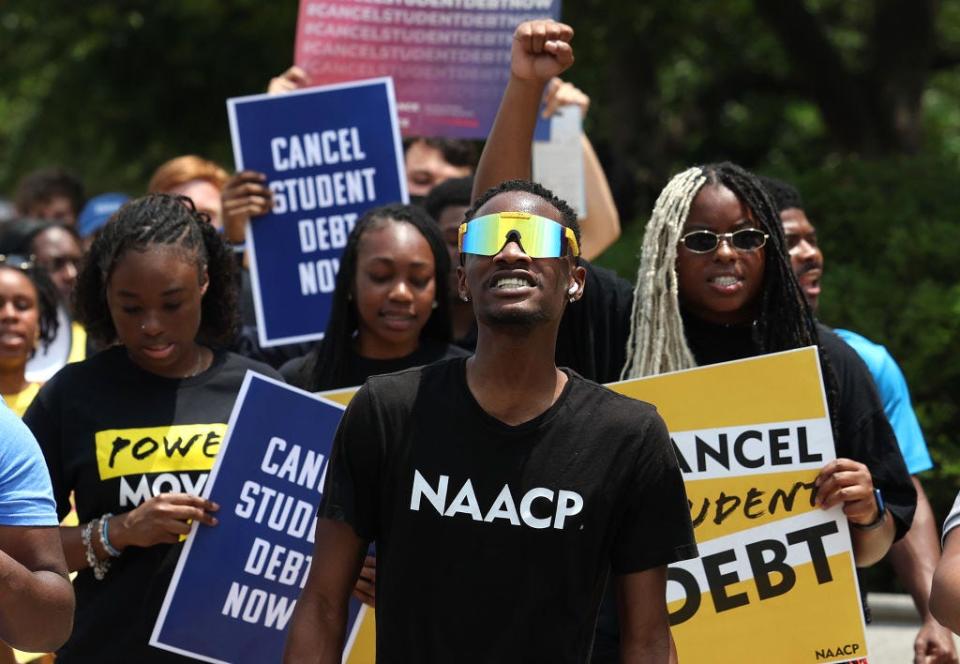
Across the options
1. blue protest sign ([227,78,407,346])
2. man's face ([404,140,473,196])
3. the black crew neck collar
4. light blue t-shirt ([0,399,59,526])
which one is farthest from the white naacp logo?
man's face ([404,140,473,196])

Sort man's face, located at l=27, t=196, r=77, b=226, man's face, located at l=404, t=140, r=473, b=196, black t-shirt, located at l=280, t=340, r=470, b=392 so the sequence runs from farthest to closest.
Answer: man's face, located at l=27, t=196, r=77, b=226
man's face, located at l=404, t=140, r=473, b=196
black t-shirt, located at l=280, t=340, r=470, b=392

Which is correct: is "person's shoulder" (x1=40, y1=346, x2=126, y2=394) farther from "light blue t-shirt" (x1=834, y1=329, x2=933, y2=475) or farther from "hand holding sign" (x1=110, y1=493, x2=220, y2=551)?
"light blue t-shirt" (x1=834, y1=329, x2=933, y2=475)

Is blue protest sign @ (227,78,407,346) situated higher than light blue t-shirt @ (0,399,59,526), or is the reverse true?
blue protest sign @ (227,78,407,346)

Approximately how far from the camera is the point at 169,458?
386cm

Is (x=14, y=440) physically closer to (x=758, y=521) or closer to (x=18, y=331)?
(x=758, y=521)

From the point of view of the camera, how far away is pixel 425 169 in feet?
20.4

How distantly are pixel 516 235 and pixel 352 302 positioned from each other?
168cm

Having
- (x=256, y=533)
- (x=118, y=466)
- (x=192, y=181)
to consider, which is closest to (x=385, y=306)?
(x=256, y=533)

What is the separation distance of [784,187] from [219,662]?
2505mm

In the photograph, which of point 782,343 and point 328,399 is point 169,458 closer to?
point 328,399

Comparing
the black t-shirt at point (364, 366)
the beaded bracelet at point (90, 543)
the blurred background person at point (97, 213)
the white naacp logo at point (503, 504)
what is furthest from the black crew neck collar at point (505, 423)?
the blurred background person at point (97, 213)

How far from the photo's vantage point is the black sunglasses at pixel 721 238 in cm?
387

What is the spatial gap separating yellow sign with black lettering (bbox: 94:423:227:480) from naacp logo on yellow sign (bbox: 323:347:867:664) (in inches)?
40.6

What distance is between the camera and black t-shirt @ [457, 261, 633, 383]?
3871 mm
